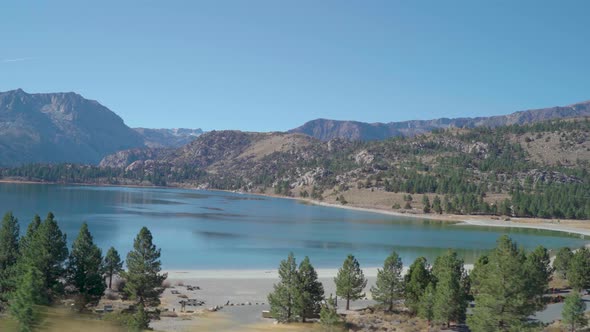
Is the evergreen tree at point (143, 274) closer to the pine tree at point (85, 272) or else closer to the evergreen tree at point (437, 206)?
the pine tree at point (85, 272)

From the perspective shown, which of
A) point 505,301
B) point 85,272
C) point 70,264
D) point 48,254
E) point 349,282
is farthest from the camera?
point 349,282

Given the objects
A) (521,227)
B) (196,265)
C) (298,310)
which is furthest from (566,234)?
(298,310)

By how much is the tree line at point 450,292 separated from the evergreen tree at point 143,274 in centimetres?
1015

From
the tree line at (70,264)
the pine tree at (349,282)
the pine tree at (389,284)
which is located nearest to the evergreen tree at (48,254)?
the tree line at (70,264)

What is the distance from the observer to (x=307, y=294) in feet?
140

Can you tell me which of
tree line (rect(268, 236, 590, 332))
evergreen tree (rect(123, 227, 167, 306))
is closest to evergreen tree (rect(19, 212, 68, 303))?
evergreen tree (rect(123, 227, 167, 306))

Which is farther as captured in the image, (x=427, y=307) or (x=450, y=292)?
(x=427, y=307)

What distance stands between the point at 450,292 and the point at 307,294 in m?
11.7

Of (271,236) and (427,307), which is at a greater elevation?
(427,307)

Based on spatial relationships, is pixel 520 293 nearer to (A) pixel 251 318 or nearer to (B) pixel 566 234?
(A) pixel 251 318

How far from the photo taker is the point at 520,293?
3178 cm

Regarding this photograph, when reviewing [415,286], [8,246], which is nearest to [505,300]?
[415,286]

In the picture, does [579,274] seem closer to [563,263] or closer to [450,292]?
[563,263]

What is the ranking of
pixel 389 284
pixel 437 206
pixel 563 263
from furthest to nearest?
pixel 437 206
pixel 563 263
pixel 389 284
